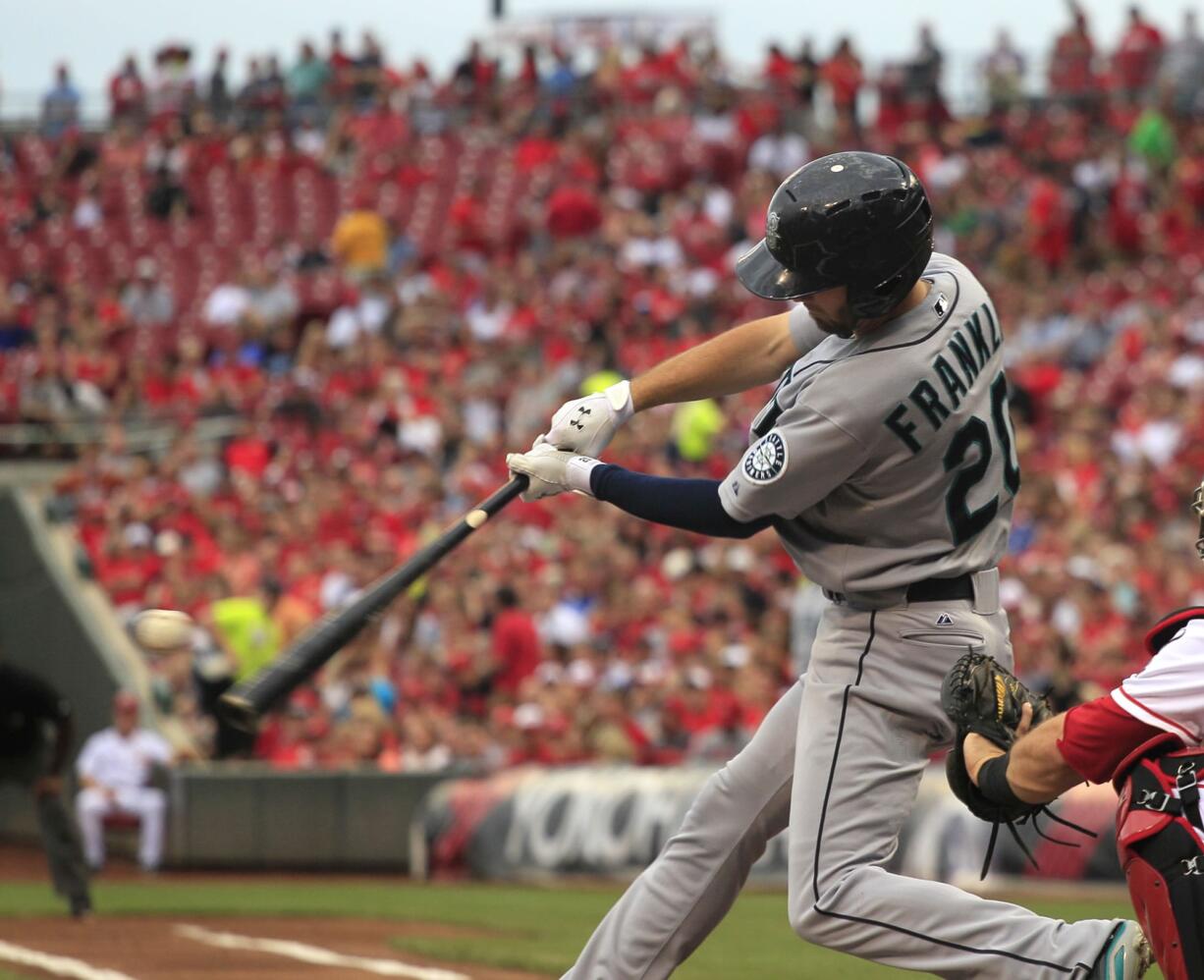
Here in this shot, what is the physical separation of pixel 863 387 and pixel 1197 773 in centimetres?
106

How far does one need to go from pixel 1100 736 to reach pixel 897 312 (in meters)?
1.13

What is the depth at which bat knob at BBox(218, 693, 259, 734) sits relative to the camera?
4.39m

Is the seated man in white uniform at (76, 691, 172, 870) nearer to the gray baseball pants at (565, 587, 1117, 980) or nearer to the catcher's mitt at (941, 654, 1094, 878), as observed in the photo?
the gray baseball pants at (565, 587, 1117, 980)

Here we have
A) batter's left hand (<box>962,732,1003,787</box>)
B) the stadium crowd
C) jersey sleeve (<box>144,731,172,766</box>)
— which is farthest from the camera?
the stadium crowd

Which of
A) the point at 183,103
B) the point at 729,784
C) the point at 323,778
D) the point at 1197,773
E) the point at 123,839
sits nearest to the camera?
the point at 1197,773

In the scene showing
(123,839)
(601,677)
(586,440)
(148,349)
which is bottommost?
(123,839)

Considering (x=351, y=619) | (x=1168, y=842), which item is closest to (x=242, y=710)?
(x=351, y=619)

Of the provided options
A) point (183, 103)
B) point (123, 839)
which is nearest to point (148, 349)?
point (183, 103)

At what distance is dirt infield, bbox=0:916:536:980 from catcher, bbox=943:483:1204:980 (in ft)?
11.4

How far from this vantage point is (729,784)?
4.59 metres

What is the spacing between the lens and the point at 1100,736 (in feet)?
12.1

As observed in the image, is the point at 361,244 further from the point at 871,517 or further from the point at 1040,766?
the point at 1040,766

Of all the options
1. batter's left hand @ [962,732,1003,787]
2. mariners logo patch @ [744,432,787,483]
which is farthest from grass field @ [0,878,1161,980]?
mariners logo patch @ [744,432,787,483]

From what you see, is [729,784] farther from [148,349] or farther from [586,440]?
[148,349]
